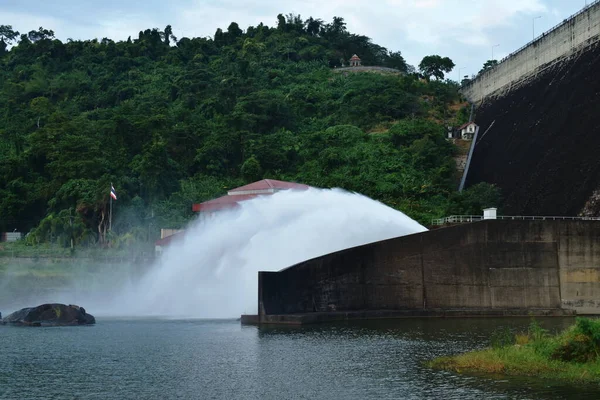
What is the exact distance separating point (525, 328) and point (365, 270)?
28.5 ft

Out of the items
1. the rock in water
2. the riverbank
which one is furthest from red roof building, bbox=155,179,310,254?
the riverbank

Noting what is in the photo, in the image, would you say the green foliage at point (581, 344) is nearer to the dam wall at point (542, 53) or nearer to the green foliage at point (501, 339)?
the green foliage at point (501, 339)

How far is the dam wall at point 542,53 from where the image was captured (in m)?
71.4

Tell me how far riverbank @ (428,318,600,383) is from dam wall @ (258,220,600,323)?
50.7 ft

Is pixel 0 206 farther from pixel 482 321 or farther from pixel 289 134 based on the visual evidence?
pixel 482 321

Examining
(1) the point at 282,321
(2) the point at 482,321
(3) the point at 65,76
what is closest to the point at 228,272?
(1) the point at 282,321

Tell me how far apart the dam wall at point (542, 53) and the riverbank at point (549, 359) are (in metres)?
46.7

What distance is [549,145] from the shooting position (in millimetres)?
66500

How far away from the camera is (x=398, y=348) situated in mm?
34438

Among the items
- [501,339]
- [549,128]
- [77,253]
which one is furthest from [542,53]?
[501,339]

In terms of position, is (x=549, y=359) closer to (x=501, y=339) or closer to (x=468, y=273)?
(x=501, y=339)

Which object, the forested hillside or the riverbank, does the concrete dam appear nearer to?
the riverbank

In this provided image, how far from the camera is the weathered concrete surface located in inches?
2302

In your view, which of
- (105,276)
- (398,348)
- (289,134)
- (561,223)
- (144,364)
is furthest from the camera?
(289,134)
